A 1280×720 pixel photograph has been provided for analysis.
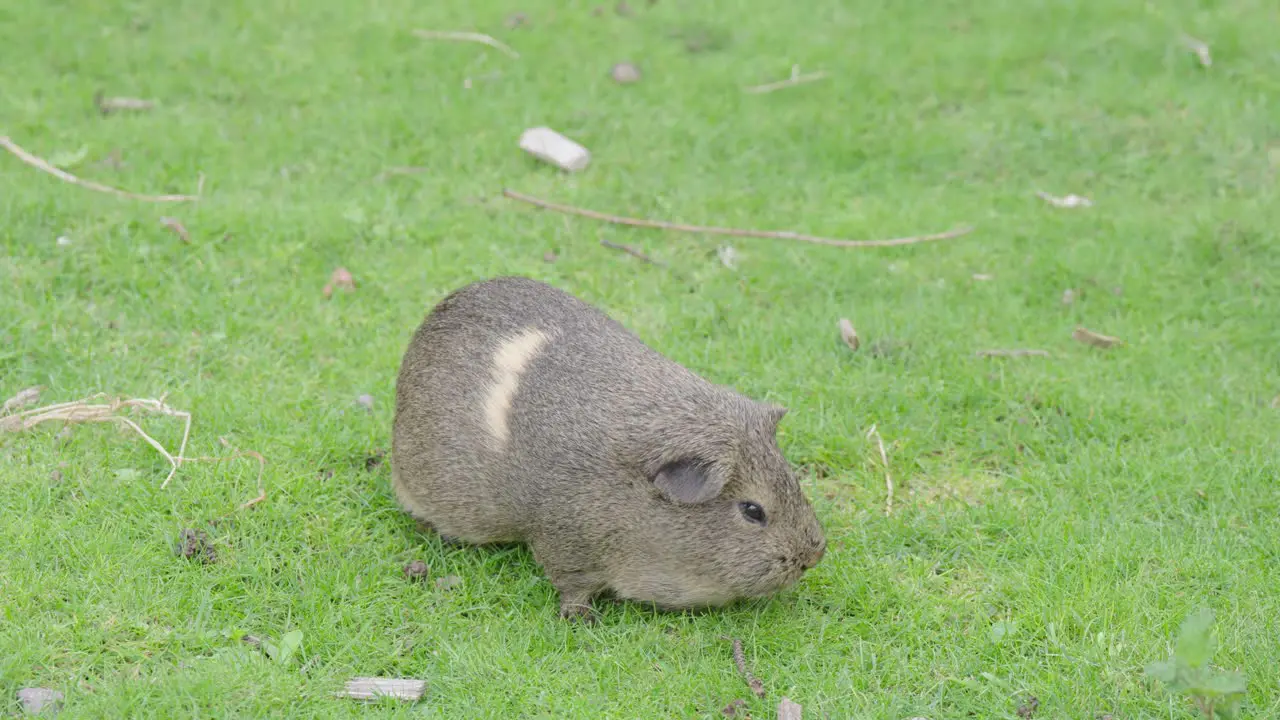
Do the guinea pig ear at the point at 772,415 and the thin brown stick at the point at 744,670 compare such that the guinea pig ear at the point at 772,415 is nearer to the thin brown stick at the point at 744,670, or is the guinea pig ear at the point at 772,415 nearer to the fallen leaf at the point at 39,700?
the thin brown stick at the point at 744,670

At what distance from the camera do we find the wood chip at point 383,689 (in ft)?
12.9

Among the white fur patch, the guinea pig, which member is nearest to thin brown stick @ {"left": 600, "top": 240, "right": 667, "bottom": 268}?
the guinea pig

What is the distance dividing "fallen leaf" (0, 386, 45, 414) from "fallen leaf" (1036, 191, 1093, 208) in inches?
218

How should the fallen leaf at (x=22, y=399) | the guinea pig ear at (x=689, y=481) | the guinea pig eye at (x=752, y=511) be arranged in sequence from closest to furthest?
the guinea pig ear at (x=689, y=481), the guinea pig eye at (x=752, y=511), the fallen leaf at (x=22, y=399)

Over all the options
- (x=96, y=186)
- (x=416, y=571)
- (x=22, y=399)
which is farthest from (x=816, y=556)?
(x=96, y=186)

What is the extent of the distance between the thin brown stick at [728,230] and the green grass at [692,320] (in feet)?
0.26

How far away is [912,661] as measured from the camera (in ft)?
13.5

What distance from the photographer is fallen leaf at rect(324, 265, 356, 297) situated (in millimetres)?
6172

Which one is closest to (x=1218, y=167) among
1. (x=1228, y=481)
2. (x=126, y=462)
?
(x=1228, y=481)

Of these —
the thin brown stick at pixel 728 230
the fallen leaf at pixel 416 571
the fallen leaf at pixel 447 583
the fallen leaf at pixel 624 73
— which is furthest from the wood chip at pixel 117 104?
the fallen leaf at pixel 447 583

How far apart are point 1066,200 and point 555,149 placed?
3099 millimetres

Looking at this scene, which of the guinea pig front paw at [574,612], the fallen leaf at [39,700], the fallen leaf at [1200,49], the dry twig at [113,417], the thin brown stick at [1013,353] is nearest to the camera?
the fallen leaf at [39,700]

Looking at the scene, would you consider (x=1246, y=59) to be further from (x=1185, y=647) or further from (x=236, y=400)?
(x=236, y=400)

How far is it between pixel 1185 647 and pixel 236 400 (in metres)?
3.87
